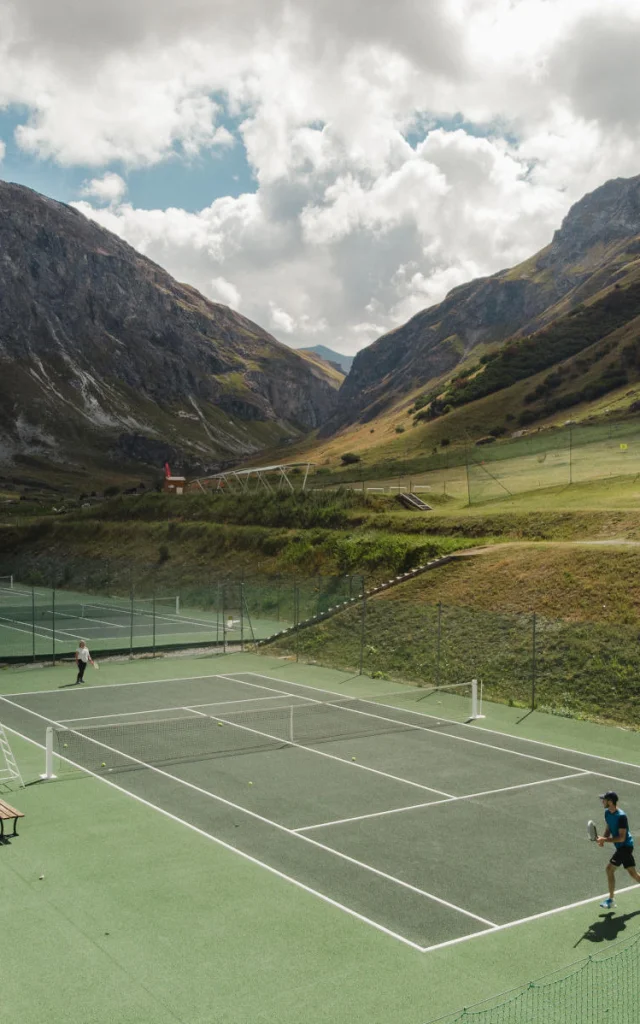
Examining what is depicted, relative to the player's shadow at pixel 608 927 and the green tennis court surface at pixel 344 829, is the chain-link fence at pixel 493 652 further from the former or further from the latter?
the player's shadow at pixel 608 927

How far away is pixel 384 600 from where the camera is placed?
39844 millimetres

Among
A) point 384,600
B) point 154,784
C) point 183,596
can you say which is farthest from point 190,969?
point 183,596

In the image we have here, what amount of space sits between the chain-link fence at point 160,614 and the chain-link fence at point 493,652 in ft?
8.03

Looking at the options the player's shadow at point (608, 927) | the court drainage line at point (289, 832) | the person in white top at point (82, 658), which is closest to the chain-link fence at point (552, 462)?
the person in white top at point (82, 658)

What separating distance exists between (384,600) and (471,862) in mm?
25051

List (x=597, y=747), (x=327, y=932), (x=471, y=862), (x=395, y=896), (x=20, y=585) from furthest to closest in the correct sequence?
(x=20, y=585) < (x=597, y=747) < (x=471, y=862) < (x=395, y=896) < (x=327, y=932)

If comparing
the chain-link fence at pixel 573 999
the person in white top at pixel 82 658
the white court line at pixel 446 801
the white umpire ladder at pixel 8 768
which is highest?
the person in white top at pixel 82 658

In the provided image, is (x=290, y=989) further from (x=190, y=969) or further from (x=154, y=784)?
(x=154, y=784)

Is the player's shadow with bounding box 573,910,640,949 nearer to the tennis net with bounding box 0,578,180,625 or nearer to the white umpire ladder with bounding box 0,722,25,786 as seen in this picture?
the white umpire ladder with bounding box 0,722,25,786

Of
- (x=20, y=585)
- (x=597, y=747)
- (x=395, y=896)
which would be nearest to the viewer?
(x=395, y=896)

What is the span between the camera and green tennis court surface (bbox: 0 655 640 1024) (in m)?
11.6

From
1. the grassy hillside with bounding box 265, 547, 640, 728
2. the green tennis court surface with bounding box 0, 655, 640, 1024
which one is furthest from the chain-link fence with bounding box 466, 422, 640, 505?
the green tennis court surface with bounding box 0, 655, 640, 1024

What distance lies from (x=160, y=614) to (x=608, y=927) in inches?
1480

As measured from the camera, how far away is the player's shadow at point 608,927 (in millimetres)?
12117
